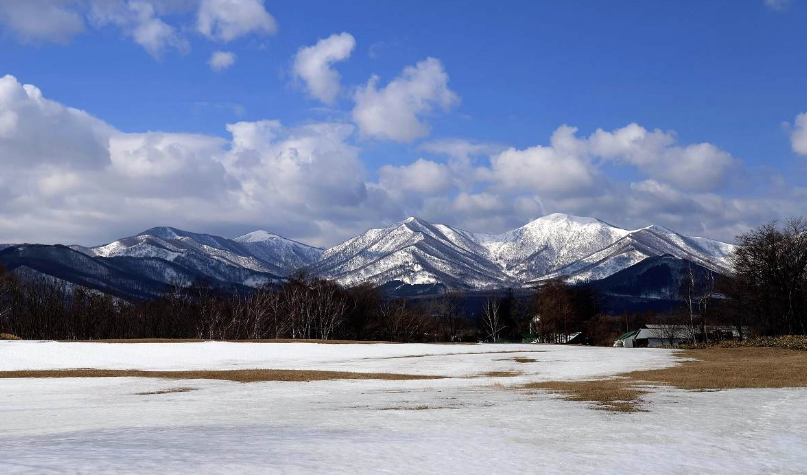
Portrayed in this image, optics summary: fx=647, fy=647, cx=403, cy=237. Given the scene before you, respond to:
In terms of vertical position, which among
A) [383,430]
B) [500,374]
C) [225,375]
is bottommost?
[500,374]

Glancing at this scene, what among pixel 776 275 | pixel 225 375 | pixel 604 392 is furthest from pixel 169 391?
pixel 776 275

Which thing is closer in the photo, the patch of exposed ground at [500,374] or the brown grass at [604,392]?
the brown grass at [604,392]

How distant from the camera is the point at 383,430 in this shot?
55.3ft

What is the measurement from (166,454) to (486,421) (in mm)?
9589

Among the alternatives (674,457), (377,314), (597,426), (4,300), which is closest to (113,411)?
(597,426)

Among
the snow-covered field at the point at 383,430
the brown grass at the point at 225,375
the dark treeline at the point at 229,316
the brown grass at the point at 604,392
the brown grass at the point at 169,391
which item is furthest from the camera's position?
the dark treeline at the point at 229,316

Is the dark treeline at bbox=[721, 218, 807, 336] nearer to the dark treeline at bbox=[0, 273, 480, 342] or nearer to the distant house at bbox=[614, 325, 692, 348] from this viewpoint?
the distant house at bbox=[614, 325, 692, 348]

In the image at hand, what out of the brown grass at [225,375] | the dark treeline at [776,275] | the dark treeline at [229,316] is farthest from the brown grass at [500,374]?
the dark treeline at [229,316]

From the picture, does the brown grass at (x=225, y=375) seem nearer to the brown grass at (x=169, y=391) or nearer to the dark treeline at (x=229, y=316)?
Answer: the brown grass at (x=169, y=391)

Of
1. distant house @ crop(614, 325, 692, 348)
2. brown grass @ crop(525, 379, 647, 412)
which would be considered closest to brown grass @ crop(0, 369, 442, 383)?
brown grass @ crop(525, 379, 647, 412)

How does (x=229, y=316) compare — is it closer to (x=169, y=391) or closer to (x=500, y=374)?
(x=500, y=374)

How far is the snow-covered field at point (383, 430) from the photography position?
39.0ft

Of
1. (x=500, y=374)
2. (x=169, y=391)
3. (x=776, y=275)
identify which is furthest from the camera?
(x=776, y=275)

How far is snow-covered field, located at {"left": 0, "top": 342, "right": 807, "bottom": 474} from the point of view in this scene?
11883mm
